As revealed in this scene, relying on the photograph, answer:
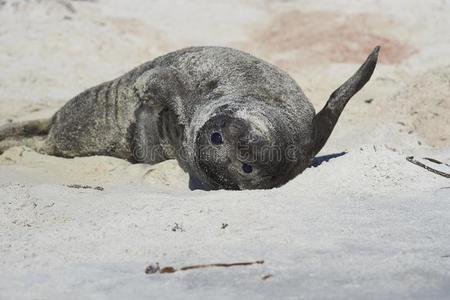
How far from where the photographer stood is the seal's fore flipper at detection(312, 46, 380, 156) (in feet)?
14.6

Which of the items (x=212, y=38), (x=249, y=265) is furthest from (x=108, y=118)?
(x=212, y=38)

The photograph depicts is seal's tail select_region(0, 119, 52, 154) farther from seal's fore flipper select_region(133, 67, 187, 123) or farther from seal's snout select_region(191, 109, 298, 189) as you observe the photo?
seal's snout select_region(191, 109, 298, 189)

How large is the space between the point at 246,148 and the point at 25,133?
2.95 m

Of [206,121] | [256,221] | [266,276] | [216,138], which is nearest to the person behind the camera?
[266,276]

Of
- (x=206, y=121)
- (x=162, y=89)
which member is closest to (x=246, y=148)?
(x=206, y=121)

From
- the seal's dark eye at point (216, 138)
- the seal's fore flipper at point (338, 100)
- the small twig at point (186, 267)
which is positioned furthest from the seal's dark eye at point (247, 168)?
the small twig at point (186, 267)

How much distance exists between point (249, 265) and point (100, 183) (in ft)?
7.95

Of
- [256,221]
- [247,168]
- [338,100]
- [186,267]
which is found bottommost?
[186,267]

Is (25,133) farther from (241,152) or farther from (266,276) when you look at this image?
(266,276)

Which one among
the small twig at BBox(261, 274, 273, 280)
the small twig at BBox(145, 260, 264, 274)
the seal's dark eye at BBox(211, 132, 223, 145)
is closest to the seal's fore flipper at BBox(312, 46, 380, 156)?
the seal's dark eye at BBox(211, 132, 223, 145)

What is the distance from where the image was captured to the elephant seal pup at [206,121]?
13.5 ft

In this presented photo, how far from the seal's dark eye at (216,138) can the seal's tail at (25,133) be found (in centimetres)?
259

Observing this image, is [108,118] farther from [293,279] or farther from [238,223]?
[293,279]

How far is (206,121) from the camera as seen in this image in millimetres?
4242
